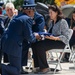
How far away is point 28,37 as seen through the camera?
24.2ft

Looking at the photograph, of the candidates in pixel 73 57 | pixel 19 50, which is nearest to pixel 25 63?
pixel 19 50

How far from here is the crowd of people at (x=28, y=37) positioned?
24.1 ft

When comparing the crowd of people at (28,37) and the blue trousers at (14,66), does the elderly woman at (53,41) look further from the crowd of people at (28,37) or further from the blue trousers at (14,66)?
the blue trousers at (14,66)

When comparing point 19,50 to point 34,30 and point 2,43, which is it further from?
point 34,30

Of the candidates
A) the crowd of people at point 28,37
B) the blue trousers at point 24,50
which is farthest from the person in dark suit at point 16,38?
the blue trousers at point 24,50

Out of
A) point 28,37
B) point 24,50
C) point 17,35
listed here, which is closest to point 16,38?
point 17,35

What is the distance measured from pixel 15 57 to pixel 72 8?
4280 millimetres

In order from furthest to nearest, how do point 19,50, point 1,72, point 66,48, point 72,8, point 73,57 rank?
point 72,8
point 73,57
point 66,48
point 1,72
point 19,50

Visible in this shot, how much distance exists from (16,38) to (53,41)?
1.19m

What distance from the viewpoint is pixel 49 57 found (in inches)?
452

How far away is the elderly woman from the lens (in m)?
8.16

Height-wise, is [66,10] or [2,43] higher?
[66,10]

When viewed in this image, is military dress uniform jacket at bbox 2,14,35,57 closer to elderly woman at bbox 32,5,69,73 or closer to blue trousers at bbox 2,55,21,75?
blue trousers at bbox 2,55,21,75

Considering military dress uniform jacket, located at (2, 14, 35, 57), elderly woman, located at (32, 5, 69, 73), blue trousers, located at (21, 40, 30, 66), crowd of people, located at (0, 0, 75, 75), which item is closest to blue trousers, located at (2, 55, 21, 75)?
crowd of people, located at (0, 0, 75, 75)
